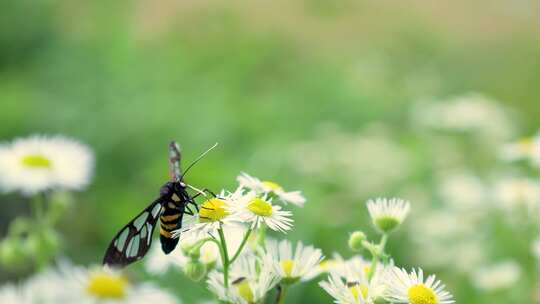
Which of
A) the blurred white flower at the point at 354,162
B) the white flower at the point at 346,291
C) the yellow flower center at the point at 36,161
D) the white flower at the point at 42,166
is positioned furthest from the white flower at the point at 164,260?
the blurred white flower at the point at 354,162

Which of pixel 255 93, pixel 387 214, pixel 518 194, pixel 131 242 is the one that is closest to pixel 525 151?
pixel 518 194

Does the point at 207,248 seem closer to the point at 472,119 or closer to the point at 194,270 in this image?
the point at 194,270

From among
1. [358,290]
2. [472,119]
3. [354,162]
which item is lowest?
[358,290]

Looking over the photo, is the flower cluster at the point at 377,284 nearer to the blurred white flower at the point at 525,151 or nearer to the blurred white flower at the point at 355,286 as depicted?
the blurred white flower at the point at 355,286

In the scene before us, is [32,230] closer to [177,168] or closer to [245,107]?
[177,168]

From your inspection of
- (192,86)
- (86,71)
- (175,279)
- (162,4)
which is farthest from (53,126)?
(162,4)
